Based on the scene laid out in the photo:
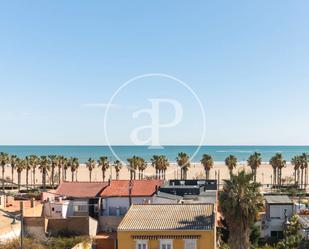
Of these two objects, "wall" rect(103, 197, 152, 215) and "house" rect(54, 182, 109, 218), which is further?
"wall" rect(103, 197, 152, 215)

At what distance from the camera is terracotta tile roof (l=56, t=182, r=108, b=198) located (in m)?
57.7

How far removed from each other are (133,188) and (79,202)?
655cm

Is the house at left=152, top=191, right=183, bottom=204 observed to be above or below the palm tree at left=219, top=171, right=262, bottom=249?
below

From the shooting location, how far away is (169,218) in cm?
3531

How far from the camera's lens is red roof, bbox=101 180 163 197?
5434 cm

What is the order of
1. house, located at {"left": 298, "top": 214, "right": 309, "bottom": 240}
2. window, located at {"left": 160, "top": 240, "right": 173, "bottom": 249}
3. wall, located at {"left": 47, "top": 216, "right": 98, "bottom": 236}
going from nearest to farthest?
window, located at {"left": 160, "top": 240, "right": 173, "bottom": 249}
house, located at {"left": 298, "top": 214, "right": 309, "bottom": 240}
wall, located at {"left": 47, "top": 216, "right": 98, "bottom": 236}

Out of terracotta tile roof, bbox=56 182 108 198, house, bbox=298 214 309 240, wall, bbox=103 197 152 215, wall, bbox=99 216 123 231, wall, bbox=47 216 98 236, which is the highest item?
terracotta tile roof, bbox=56 182 108 198

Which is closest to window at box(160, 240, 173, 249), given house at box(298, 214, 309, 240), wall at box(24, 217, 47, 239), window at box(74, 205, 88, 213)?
house at box(298, 214, 309, 240)

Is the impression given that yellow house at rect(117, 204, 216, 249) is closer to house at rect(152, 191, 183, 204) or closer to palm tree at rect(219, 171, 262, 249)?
palm tree at rect(219, 171, 262, 249)

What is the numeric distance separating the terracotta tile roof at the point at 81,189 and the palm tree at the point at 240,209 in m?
26.1

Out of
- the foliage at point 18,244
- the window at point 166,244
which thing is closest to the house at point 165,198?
the foliage at point 18,244

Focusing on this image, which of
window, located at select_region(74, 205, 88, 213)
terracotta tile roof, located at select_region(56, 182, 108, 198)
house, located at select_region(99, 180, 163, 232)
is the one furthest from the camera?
terracotta tile roof, located at select_region(56, 182, 108, 198)

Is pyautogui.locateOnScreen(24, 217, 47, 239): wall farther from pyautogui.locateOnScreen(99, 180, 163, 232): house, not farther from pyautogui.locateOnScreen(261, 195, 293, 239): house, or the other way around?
pyautogui.locateOnScreen(261, 195, 293, 239): house

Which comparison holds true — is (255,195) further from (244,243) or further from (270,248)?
(270,248)
